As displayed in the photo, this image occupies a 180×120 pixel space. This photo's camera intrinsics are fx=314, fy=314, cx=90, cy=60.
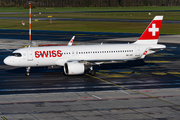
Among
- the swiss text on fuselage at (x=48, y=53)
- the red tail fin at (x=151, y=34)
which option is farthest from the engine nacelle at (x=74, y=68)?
the red tail fin at (x=151, y=34)

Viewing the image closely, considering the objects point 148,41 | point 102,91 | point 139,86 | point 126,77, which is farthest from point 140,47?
point 102,91

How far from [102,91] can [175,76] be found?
13840 mm

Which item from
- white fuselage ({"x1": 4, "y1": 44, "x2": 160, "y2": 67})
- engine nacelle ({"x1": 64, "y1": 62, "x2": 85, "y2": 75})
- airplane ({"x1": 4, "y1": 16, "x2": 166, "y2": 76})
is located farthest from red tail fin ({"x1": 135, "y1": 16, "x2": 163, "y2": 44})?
engine nacelle ({"x1": 64, "y1": 62, "x2": 85, "y2": 75})

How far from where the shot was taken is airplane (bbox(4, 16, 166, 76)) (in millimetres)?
43781

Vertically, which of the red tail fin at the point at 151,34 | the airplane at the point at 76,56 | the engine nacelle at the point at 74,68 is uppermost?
the red tail fin at the point at 151,34

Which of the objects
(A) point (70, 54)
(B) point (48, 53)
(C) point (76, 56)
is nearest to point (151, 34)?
(C) point (76, 56)

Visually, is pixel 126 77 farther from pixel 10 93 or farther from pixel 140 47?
pixel 10 93

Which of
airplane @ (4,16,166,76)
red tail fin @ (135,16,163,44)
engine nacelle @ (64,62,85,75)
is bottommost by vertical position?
engine nacelle @ (64,62,85,75)

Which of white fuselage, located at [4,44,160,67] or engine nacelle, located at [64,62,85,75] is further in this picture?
white fuselage, located at [4,44,160,67]

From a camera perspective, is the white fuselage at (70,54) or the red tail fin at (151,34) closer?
the white fuselage at (70,54)

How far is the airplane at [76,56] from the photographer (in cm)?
4378

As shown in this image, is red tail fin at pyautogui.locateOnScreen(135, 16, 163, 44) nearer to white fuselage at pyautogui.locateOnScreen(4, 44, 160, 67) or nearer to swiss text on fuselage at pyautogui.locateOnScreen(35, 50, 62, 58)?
white fuselage at pyautogui.locateOnScreen(4, 44, 160, 67)

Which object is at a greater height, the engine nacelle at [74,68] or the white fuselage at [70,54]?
the white fuselage at [70,54]

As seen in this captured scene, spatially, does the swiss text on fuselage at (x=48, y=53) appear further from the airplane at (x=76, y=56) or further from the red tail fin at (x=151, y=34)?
the red tail fin at (x=151, y=34)
